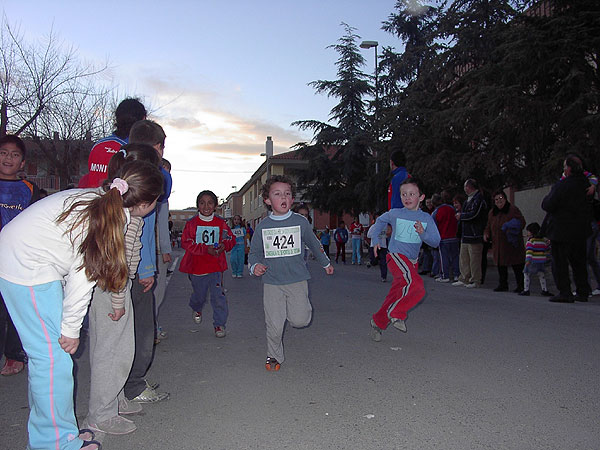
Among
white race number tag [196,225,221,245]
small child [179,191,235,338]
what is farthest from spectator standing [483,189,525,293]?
white race number tag [196,225,221,245]

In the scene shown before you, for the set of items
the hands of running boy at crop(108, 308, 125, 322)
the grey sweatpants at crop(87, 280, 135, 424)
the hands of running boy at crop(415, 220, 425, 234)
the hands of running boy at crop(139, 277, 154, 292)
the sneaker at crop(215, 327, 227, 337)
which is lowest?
the sneaker at crop(215, 327, 227, 337)

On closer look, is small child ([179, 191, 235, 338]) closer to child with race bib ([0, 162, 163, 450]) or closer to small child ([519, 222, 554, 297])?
child with race bib ([0, 162, 163, 450])

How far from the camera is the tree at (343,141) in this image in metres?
32.2

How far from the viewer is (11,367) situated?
16.4 ft

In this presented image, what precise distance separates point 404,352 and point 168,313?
4.11 meters

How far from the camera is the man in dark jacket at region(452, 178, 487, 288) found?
Result: 11.3 m

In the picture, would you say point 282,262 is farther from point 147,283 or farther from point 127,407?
point 127,407

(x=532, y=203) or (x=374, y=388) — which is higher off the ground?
(x=532, y=203)

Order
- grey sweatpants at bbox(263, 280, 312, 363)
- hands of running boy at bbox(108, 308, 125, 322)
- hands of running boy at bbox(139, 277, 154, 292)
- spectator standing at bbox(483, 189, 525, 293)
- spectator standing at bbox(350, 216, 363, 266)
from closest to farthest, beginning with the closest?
hands of running boy at bbox(108, 308, 125, 322) → hands of running boy at bbox(139, 277, 154, 292) → grey sweatpants at bbox(263, 280, 312, 363) → spectator standing at bbox(483, 189, 525, 293) → spectator standing at bbox(350, 216, 363, 266)

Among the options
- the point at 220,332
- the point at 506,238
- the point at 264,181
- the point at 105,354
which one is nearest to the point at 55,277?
the point at 105,354

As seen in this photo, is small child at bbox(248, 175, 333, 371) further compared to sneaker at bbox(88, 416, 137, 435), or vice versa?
small child at bbox(248, 175, 333, 371)

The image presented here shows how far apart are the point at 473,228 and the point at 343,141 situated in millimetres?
22394

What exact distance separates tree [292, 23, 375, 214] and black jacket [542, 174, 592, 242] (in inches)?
900

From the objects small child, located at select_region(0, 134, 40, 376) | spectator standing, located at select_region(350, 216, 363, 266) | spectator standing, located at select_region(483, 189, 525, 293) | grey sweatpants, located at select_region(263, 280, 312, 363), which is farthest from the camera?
spectator standing, located at select_region(350, 216, 363, 266)
